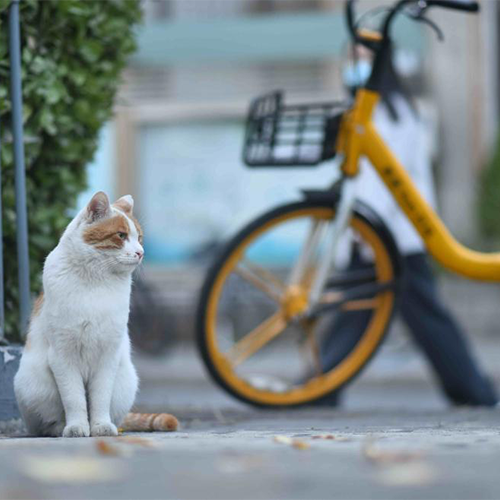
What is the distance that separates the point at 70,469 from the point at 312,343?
2774mm

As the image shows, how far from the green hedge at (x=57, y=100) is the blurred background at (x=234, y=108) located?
342 inches

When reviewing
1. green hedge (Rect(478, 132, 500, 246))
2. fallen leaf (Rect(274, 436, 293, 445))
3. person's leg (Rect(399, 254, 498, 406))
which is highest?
fallen leaf (Rect(274, 436, 293, 445))

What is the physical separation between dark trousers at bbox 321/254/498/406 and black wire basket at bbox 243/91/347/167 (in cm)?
107

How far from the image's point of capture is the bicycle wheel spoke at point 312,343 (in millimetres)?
5055

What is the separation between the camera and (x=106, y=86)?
446cm

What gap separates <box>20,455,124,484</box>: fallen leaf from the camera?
2.32m

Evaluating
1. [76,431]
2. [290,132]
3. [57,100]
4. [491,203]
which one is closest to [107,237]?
[76,431]

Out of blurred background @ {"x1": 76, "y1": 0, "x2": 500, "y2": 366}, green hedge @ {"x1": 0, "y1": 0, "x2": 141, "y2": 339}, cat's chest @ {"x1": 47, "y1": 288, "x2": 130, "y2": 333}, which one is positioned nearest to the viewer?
cat's chest @ {"x1": 47, "y1": 288, "x2": 130, "y2": 333}

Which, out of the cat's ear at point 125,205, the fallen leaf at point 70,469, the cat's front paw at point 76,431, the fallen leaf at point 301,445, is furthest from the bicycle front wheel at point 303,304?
the fallen leaf at point 70,469

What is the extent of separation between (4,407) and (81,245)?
2.48ft

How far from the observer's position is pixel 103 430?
324cm

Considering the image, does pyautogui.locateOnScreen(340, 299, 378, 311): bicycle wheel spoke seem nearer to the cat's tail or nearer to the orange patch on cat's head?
the cat's tail

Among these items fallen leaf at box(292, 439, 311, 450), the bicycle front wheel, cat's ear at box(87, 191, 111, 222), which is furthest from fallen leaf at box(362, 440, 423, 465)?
the bicycle front wheel

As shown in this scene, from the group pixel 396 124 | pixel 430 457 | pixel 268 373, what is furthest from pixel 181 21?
pixel 430 457
